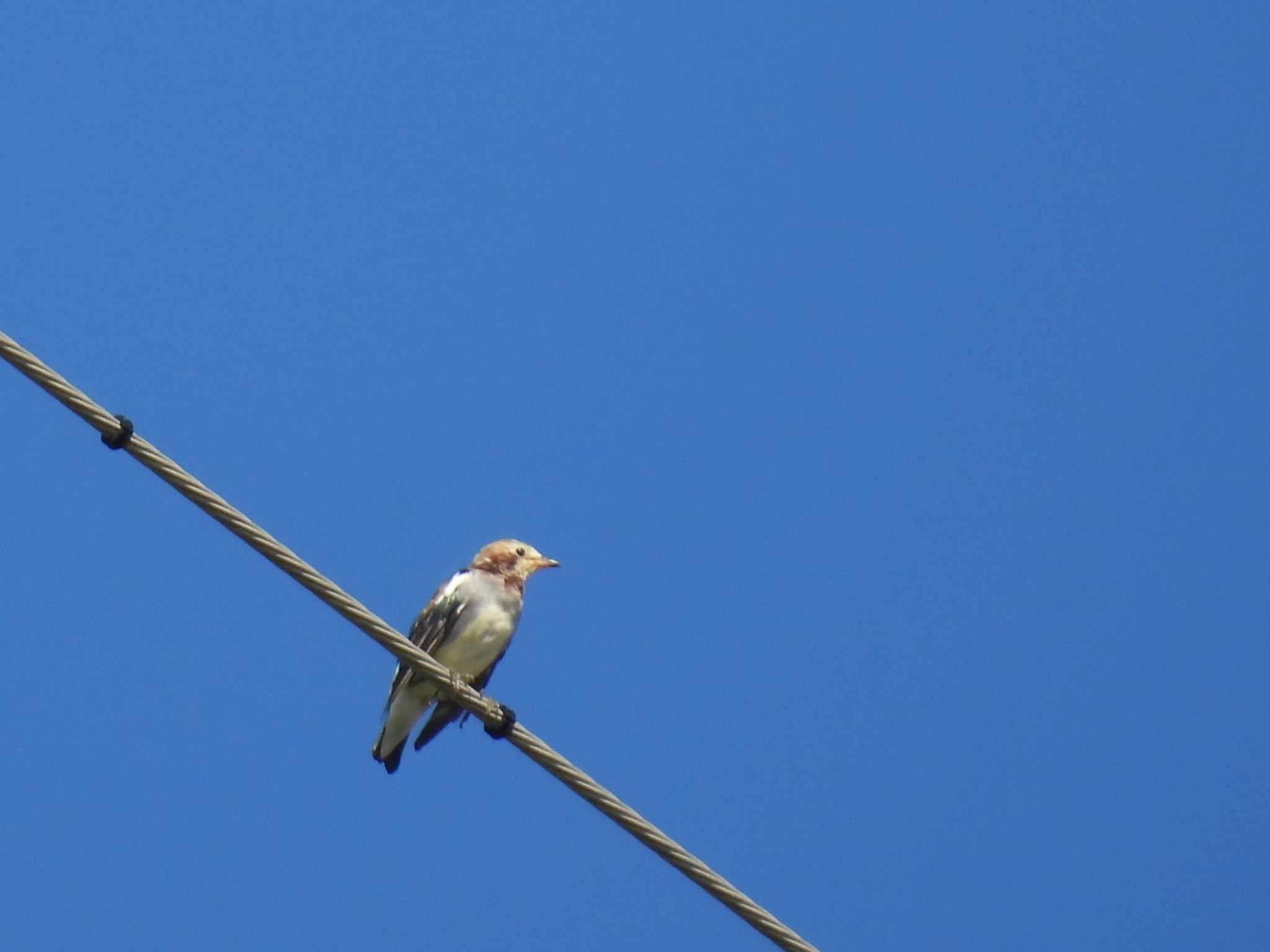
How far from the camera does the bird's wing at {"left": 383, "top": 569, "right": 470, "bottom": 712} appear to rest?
9828 millimetres

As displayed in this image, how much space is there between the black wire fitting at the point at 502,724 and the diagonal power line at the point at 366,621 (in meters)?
0.34

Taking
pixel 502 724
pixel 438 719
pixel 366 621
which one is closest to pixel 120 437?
pixel 366 621

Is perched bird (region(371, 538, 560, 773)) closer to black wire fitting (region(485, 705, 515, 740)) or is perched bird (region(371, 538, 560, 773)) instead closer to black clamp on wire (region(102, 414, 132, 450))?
black wire fitting (region(485, 705, 515, 740))

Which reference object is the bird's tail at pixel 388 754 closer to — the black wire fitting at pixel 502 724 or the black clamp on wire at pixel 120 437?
the black wire fitting at pixel 502 724

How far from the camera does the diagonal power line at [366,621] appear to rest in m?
5.25

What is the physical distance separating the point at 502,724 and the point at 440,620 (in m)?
2.93

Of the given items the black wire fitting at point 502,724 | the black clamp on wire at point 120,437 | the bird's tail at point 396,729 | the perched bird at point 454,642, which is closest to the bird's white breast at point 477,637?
the perched bird at point 454,642

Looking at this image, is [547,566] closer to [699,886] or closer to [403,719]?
[403,719]

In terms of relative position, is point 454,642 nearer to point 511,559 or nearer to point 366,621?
point 511,559

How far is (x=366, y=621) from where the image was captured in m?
5.87

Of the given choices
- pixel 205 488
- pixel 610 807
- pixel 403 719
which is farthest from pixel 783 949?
pixel 403 719

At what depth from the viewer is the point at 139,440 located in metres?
5.40

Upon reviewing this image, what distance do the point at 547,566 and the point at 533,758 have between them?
4.23 metres

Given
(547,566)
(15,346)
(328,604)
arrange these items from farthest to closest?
(547,566) → (328,604) → (15,346)
